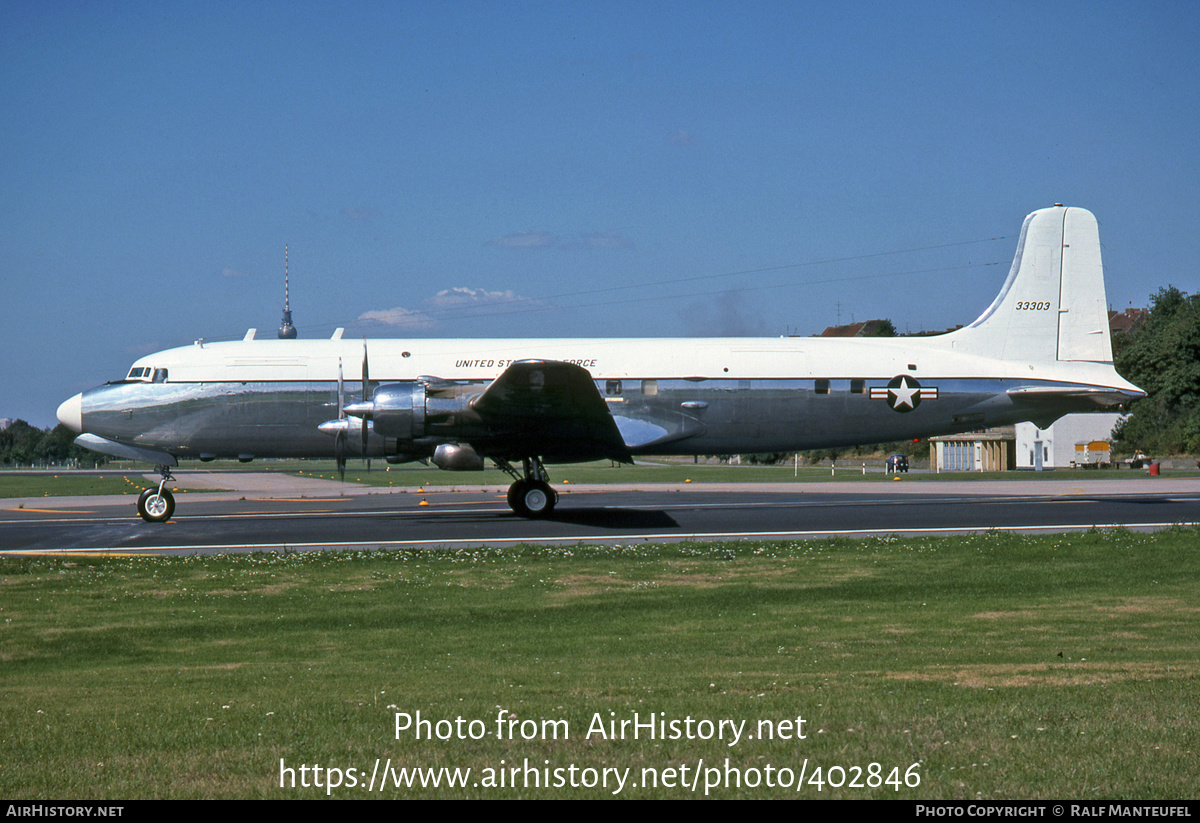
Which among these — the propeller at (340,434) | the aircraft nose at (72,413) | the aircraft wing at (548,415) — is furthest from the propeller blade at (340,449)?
the aircraft nose at (72,413)

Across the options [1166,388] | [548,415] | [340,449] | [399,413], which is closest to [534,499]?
[548,415]

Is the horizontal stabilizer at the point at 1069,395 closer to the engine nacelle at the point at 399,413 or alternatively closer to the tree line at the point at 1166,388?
the engine nacelle at the point at 399,413

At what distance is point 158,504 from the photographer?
26109 millimetres

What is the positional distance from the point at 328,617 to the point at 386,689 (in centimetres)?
500

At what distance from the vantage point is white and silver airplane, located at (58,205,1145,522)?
2612 centimetres

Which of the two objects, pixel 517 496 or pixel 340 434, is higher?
pixel 340 434

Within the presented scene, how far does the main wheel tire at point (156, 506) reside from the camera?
2591cm

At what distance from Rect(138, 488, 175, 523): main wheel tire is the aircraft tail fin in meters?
22.8

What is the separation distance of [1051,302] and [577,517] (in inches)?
618

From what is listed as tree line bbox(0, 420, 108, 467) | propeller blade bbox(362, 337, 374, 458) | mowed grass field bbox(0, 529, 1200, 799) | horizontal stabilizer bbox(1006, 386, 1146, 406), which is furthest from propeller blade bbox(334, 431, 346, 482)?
tree line bbox(0, 420, 108, 467)

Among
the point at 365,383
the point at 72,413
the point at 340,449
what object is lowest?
the point at 340,449

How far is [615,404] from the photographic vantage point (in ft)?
86.0

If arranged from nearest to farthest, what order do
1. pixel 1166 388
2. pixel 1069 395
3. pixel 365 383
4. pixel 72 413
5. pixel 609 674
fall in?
pixel 609 674, pixel 365 383, pixel 72 413, pixel 1069 395, pixel 1166 388

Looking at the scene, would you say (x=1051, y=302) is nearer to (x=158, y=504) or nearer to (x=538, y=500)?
(x=538, y=500)
